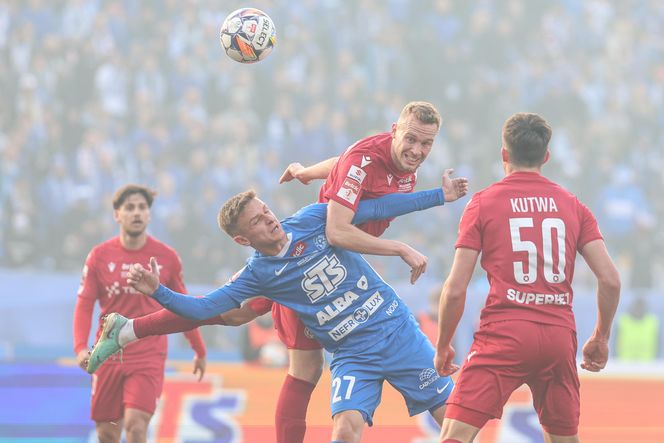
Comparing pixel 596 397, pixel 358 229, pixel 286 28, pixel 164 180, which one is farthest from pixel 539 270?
pixel 286 28

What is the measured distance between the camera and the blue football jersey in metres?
6.21

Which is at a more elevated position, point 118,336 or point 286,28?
point 286,28

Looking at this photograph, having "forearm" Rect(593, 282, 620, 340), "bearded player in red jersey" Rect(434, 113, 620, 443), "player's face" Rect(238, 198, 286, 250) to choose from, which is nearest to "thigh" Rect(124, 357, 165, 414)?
"player's face" Rect(238, 198, 286, 250)

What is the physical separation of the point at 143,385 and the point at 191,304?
2.33 m

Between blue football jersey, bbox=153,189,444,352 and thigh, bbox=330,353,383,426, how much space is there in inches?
4.5

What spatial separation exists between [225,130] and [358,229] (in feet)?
37.4

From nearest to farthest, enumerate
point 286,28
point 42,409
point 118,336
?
point 118,336 < point 42,409 < point 286,28

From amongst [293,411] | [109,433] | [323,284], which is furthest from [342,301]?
[109,433]

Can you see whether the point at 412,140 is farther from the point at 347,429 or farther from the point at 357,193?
the point at 347,429

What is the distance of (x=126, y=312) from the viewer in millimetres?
8180

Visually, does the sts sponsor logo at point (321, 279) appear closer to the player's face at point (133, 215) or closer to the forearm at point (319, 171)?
the forearm at point (319, 171)

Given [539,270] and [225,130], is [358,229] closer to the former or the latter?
[539,270]

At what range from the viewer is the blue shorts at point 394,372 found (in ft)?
20.6

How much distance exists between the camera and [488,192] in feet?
18.0
